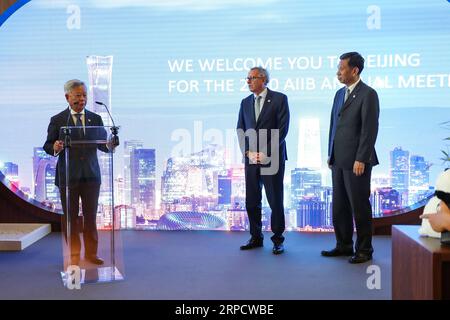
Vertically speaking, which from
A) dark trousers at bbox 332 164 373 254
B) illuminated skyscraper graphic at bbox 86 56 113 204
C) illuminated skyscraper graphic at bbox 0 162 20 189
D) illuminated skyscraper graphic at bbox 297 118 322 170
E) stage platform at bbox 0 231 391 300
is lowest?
stage platform at bbox 0 231 391 300

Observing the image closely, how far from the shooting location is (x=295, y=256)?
4.28 m

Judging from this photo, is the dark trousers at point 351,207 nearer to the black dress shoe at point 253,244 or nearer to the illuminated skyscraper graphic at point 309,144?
the black dress shoe at point 253,244

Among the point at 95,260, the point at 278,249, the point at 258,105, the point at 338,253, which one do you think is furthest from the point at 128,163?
the point at 338,253

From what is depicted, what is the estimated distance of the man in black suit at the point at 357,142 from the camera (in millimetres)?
3971

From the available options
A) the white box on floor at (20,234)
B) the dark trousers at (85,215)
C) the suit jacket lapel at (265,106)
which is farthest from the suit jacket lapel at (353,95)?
the white box on floor at (20,234)

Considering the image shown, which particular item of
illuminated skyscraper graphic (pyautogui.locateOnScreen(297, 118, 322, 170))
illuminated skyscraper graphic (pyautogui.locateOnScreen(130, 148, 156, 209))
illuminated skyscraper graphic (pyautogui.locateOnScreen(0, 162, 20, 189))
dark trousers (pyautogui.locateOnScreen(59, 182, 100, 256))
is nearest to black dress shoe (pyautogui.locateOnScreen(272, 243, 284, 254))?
illuminated skyscraper graphic (pyautogui.locateOnScreen(297, 118, 322, 170))

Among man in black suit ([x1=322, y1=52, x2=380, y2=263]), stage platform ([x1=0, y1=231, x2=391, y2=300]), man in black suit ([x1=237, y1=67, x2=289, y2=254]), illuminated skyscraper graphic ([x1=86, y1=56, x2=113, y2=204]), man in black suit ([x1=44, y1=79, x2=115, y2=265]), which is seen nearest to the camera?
stage platform ([x1=0, y1=231, x2=391, y2=300])

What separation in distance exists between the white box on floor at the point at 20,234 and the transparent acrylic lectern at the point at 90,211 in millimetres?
1234

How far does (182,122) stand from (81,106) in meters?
1.78

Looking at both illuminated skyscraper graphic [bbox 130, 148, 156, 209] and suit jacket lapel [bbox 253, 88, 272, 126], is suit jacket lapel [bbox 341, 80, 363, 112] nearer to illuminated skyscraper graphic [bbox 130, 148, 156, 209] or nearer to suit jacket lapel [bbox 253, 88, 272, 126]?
suit jacket lapel [bbox 253, 88, 272, 126]

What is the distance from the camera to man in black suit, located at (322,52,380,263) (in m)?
3.97

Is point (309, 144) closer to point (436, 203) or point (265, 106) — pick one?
point (265, 106)

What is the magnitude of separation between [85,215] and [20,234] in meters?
1.81
